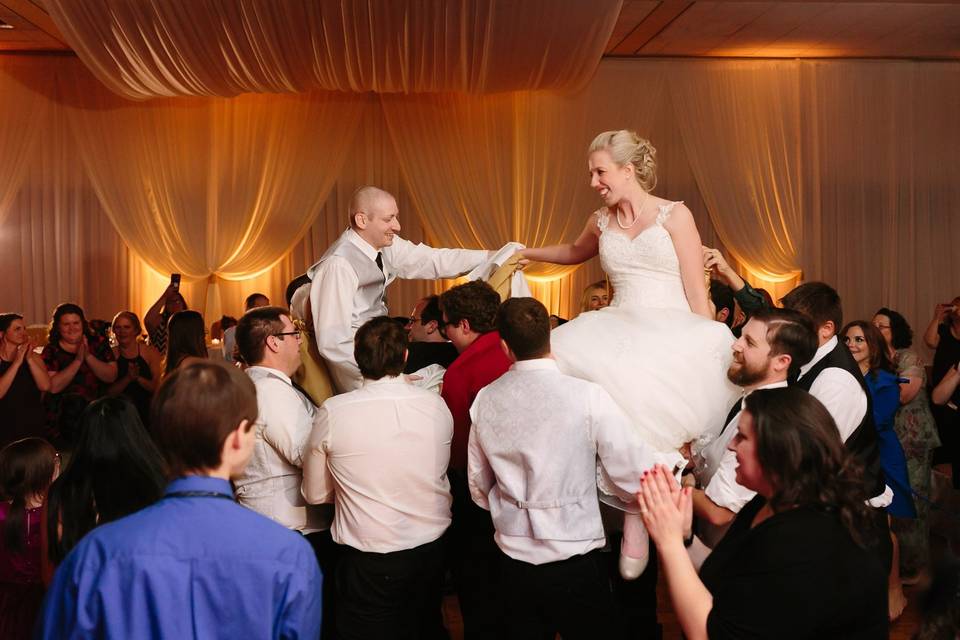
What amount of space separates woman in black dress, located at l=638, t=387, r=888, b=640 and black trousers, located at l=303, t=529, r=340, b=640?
1604 millimetres

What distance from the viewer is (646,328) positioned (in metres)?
2.98

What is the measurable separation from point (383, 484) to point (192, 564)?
1.36 metres

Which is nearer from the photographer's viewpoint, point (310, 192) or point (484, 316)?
point (484, 316)

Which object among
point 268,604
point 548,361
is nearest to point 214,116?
point 548,361

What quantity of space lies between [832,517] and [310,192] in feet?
27.5

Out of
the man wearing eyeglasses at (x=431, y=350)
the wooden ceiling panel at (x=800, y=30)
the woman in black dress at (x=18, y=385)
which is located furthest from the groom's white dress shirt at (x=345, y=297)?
the wooden ceiling panel at (x=800, y=30)

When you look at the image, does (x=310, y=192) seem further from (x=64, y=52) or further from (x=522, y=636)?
(x=522, y=636)

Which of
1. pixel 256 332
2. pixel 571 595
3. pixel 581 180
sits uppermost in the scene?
pixel 581 180

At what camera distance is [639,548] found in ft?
8.56

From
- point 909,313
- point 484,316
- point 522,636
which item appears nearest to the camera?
point 522,636

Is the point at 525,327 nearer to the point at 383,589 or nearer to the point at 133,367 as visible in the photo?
the point at 383,589

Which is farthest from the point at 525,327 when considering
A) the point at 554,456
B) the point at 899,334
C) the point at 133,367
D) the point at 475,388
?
the point at 133,367

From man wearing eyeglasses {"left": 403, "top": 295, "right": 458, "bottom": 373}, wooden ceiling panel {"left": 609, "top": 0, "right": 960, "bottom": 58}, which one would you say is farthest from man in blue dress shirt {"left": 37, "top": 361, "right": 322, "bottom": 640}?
wooden ceiling panel {"left": 609, "top": 0, "right": 960, "bottom": 58}

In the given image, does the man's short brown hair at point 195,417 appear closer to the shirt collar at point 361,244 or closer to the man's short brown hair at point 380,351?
the man's short brown hair at point 380,351
